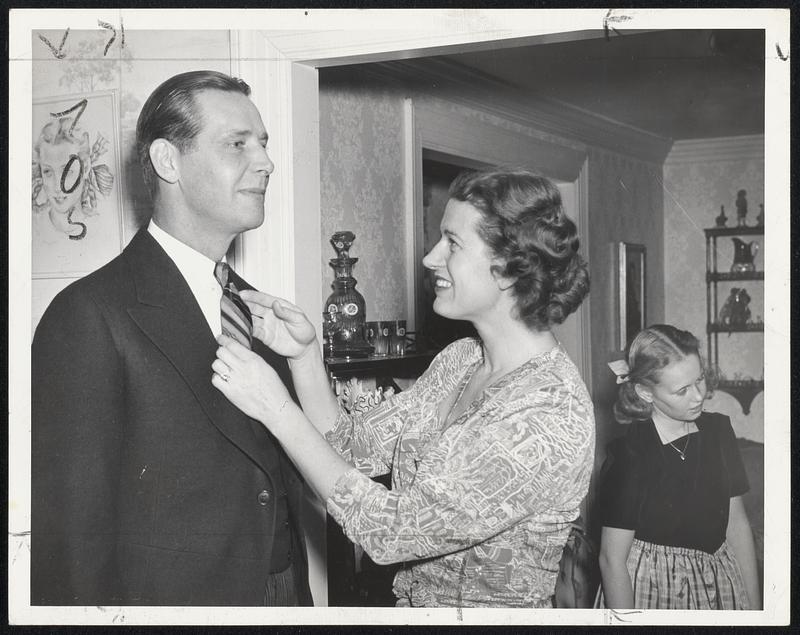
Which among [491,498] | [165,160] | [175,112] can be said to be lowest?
[491,498]

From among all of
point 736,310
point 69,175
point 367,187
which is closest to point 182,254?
point 69,175

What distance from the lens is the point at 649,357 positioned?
2.52 metres

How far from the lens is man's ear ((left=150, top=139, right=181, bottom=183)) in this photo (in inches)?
77.7

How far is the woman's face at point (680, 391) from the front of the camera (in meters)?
2.46

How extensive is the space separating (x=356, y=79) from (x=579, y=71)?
115 centimetres

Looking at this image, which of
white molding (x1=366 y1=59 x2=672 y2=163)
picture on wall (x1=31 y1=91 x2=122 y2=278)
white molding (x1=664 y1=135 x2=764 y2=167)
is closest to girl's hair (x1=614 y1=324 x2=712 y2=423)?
white molding (x1=664 y1=135 x2=764 y2=167)

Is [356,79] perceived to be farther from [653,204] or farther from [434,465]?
[434,465]

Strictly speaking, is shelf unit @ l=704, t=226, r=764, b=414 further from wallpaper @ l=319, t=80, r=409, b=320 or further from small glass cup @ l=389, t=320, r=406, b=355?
wallpaper @ l=319, t=80, r=409, b=320

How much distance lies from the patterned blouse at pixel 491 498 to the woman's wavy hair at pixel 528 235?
12 centimetres

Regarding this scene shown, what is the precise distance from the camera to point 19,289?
6.94ft

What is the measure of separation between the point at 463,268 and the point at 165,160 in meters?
0.75

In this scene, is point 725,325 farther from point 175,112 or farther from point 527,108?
point 527,108

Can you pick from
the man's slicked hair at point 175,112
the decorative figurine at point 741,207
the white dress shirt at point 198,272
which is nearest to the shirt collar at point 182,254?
the white dress shirt at point 198,272
